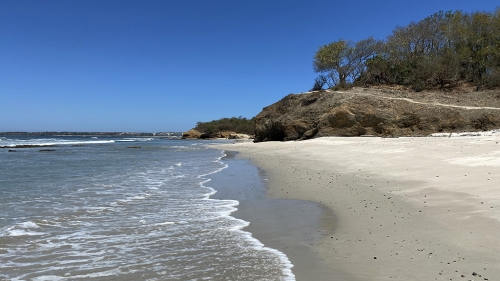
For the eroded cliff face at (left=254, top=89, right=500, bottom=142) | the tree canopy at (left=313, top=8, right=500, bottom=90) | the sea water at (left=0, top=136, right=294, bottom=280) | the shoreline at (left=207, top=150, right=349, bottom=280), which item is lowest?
the sea water at (left=0, top=136, right=294, bottom=280)

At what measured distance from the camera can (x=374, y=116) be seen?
1025 inches

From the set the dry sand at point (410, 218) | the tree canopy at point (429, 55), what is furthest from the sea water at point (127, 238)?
the tree canopy at point (429, 55)

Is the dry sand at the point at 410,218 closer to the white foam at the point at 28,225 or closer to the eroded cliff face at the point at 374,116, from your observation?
the white foam at the point at 28,225

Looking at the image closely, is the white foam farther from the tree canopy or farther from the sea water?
the tree canopy

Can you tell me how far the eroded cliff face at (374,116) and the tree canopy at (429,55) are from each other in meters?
4.29

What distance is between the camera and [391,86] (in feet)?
107

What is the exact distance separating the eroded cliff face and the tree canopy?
4291 millimetres

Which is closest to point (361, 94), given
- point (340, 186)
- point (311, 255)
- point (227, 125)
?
point (340, 186)

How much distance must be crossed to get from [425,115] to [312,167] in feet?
51.5

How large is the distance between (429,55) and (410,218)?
35.5 meters

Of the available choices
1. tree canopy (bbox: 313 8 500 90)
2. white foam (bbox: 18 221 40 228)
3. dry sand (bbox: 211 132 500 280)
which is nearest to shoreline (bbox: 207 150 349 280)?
dry sand (bbox: 211 132 500 280)

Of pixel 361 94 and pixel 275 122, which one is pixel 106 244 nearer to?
pixel 361 94

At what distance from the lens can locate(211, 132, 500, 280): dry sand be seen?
11.5 feet

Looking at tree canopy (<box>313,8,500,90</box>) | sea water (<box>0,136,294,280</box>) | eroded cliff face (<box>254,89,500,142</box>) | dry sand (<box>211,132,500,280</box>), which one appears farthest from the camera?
tree canopy (<box>313,8,500,90</box>)
